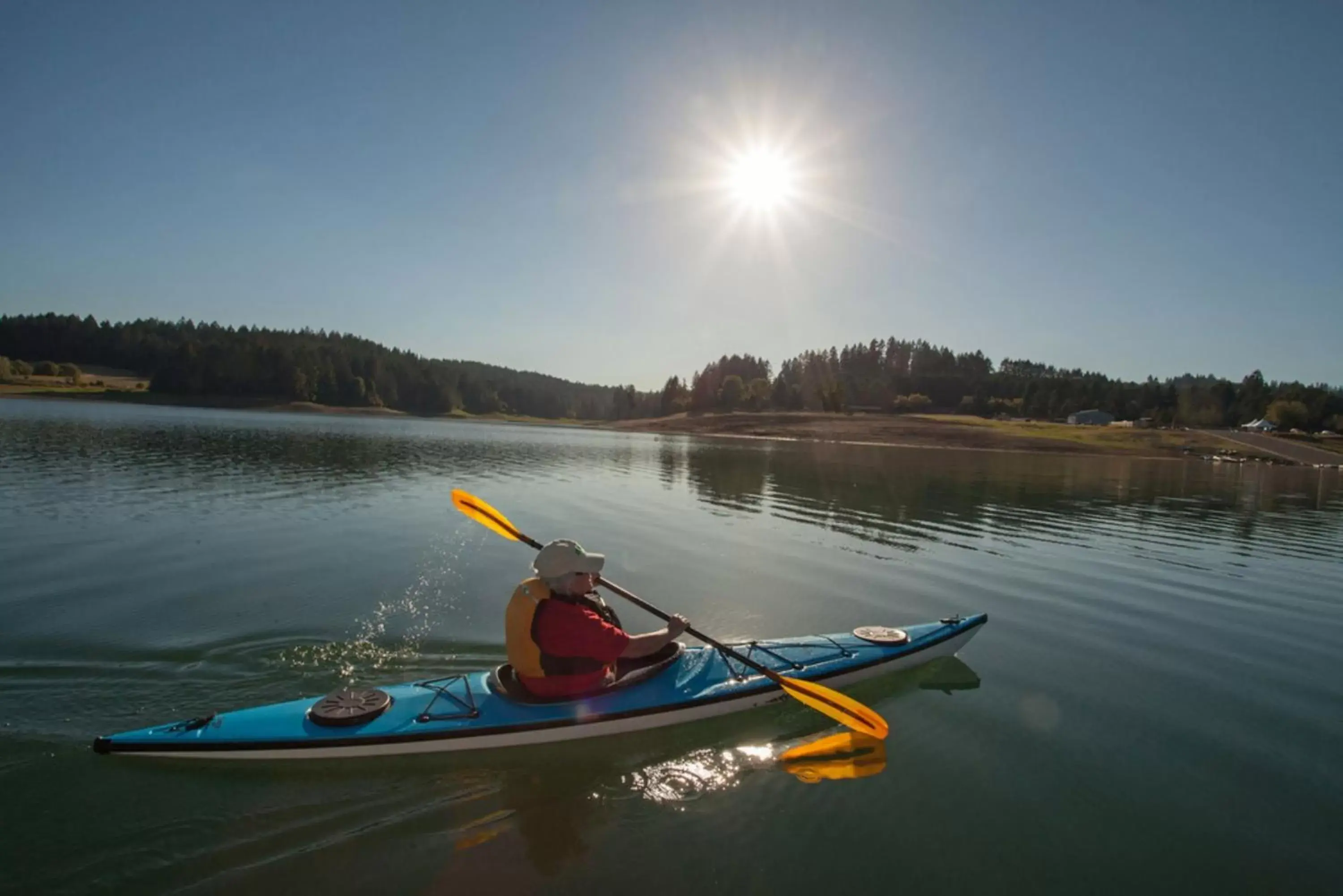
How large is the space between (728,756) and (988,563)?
11.8 metres

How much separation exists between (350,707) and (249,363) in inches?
4967

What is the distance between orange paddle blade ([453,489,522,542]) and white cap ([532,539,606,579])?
3370 mm

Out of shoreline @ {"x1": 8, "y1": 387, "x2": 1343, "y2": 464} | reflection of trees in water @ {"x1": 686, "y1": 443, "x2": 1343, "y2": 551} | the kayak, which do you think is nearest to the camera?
the kayak

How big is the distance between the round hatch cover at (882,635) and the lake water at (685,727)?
21.4 inches

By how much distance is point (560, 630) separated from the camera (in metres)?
6.99

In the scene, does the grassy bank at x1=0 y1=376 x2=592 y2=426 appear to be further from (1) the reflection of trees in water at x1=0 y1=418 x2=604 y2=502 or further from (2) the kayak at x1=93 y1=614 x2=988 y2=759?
(2) the kayak at x1=93 y1=614 x2=988 y2=759

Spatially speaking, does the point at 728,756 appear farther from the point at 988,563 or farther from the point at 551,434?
the point at 551,434

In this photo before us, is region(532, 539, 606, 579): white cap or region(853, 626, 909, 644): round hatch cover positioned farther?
region(853, 626, 909, 644): round hatch cover

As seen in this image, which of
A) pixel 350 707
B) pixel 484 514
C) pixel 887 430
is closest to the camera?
pixel 350 707

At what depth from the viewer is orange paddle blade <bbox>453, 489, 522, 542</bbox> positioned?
10.5 meters

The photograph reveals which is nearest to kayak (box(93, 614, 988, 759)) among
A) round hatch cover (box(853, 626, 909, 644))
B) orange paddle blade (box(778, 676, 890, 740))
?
orange paddle blade (box(778, 676, 890, 740))

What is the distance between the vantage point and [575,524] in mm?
20906

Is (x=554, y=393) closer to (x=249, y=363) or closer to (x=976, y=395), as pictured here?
(x=249, y=363)

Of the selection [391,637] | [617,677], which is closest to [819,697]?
[617,677]
